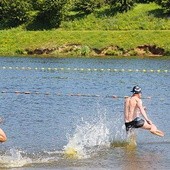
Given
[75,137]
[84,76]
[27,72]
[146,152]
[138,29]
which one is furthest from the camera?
[138,29]

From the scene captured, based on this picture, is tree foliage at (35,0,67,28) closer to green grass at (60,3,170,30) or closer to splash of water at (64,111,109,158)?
green grass at (60,3,170,30)

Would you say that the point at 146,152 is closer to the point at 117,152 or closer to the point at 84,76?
the point at 117,152

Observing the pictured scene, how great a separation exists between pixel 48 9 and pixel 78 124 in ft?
241

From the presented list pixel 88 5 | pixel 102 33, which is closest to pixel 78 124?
pixel 102 33

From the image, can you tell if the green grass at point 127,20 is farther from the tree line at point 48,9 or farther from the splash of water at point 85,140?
the splash of water at point 85,140

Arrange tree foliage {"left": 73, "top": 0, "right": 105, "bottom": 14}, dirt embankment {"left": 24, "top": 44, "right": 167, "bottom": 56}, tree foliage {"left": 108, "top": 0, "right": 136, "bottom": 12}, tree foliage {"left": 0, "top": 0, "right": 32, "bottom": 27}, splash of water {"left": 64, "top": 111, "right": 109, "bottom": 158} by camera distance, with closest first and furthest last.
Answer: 1. splash of water {"left": 64, "top": 111, "right": 109, "bottom": 158}
2. dirt embankment {"left": 24, "top": 44, "right": 167, "bottom": 56}
3. tree foliage {"left": 108, "top": 0, "right": 136, "bottom": 12}
4. tree foliage {"left": 73, "top": 0, "right": 105, "bottom": 14}
5. tree foliage {"left": 0, "top": 0, "right": 32, "bottom": 27}

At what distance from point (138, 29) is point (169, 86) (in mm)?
48247

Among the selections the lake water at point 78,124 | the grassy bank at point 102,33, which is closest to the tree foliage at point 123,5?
the grassy bank at point 102,33

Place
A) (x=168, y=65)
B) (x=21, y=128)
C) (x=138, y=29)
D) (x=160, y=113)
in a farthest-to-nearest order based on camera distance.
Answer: (x=138, y=29) < (x=168, y=65) < (x=160, y=113) < (x=21, y=128)

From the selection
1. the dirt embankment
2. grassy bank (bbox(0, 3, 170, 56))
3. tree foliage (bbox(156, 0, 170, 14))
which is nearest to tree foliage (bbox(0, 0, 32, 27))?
grassy bank (bbox(0, 3, 170, 56))

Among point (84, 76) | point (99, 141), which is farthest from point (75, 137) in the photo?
point (84, 76)

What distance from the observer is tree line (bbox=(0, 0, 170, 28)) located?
9519cm

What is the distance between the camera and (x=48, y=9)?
97.1 metres

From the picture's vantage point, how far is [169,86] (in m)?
40.4
